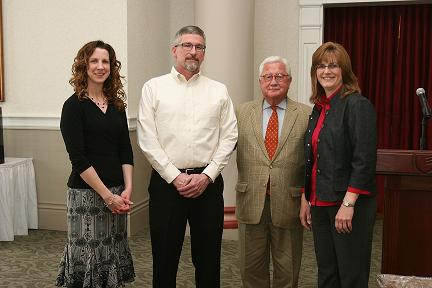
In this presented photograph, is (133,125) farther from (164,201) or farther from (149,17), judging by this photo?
(164,201)

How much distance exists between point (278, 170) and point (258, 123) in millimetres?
288

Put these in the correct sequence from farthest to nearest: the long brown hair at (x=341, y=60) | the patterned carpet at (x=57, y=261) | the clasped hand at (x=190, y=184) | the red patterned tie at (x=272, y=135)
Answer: the patterned carpet at (x=57, y=261), the red patterned tie at (x=272, y=135), the clasped hand at (x=190, y=184), the long brown hair at (x=341, y=60)

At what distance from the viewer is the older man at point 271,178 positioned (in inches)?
113

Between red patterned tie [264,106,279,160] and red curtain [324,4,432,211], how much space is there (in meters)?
3.35

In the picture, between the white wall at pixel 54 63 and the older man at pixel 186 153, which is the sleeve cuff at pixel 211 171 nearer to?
the older man at pixel 186 153

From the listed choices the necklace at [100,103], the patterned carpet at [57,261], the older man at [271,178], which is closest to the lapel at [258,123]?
the older man at [271,178]

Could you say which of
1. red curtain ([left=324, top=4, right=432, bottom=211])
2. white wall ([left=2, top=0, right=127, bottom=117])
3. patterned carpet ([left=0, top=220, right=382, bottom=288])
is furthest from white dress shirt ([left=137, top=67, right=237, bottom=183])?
red curtain ([left=324, top=4, right=432, bottom=211])

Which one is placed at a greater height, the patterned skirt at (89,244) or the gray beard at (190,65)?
the gray beard at (190,65)

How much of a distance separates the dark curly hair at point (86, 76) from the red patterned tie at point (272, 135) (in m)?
0.83

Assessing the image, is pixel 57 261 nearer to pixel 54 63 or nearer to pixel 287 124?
pixel 54 63

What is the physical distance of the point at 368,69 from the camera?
5.96 meters

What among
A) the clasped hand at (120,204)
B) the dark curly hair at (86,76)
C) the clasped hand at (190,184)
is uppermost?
the dark curly hair at (86,76)

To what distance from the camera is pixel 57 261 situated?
13.9 ft

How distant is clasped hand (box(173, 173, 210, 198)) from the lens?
8.73ft
